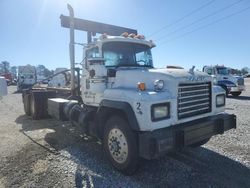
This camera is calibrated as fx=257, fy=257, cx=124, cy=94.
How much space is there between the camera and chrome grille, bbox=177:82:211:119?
473 centimetres

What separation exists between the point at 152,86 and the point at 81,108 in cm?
276

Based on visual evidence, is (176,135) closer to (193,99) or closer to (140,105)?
(140,105)

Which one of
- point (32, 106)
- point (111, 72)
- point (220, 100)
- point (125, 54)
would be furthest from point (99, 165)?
point (32, 106)

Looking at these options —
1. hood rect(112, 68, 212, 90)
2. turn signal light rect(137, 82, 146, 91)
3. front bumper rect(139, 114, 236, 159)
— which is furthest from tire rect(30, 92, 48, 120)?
front bumper rect(139, 114, 236, 159)

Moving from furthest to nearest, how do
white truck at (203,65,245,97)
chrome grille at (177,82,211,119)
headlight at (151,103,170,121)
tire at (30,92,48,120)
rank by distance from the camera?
white truck at (203,65,245,97) → tire at (30,92,48,120) → chrome grille at (177,82,211,119) → headlight at (151,103,170,121)

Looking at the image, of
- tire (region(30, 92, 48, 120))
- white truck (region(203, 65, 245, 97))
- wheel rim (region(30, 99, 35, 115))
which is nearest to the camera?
tire (region(30, 92, 48, 120))

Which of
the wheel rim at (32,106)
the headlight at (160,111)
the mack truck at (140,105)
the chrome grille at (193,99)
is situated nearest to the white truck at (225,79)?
the wheel rim at (32,106)

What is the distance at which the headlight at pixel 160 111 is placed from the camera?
4239 mm

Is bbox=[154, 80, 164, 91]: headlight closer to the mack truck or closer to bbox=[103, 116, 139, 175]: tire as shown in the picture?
the mack truck

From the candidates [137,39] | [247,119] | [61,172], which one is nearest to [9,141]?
[61,172]

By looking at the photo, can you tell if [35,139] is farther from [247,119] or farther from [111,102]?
[247,119]

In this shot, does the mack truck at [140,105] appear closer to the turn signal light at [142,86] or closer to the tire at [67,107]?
the turn signal light at [142,86]

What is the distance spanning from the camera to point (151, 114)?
4.22 m

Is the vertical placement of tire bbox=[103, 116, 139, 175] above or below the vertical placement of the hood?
below
